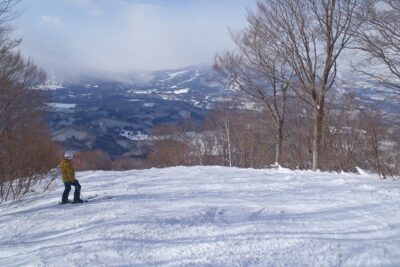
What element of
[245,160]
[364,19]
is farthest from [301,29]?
[245,160]

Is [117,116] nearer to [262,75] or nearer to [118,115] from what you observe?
[118,115]

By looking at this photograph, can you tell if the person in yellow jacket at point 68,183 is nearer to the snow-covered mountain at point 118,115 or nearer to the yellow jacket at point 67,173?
the yellow jacket at point 67,173

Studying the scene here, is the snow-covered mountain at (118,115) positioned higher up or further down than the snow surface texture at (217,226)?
higher up

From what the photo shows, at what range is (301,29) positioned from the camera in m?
18.1

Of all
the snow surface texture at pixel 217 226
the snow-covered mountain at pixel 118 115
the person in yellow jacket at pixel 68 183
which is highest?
the snow-covered mountain at pixel 118 115

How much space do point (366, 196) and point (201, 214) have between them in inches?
148

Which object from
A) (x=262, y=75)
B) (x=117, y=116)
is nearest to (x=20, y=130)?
(x=262, y=75)

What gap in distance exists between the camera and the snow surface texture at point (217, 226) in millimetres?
6461

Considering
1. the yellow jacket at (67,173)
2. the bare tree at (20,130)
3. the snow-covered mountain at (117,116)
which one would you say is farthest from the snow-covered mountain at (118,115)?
the yellow jacket at (67,173)

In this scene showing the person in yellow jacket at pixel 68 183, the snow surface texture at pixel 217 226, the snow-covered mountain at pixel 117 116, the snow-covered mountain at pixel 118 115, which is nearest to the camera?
the snow surface texture at pixel 217 226

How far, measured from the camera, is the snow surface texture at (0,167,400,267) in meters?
6.46

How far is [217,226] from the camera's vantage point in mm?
7863

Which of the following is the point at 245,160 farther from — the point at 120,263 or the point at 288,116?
the point at 120,263

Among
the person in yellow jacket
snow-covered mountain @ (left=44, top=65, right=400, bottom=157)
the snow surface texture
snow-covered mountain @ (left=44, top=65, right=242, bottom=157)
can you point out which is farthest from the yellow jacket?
snow-covered mountain @ (left=44, top=65, right=242, bottom=157)
